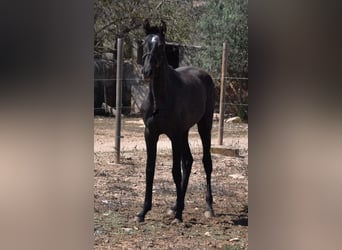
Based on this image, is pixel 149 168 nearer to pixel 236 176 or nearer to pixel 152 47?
pixel 236 176

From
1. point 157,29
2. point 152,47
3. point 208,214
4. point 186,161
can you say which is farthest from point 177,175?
point 157,29

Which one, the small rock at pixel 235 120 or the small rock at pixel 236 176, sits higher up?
the small rock at pixel 235 120

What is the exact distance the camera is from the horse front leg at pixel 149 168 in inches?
138

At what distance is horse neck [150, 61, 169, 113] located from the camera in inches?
139

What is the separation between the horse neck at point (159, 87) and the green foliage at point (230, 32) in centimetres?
29

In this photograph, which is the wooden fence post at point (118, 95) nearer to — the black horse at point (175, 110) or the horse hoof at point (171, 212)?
the black horse at point (175, 110)

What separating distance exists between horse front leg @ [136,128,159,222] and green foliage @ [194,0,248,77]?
0.67 metres

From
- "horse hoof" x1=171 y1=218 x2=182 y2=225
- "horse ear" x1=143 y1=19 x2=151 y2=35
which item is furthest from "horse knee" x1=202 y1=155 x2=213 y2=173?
"horse ear" x1=143 y1=19 x2=151 y2=35

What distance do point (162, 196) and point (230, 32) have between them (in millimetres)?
1170

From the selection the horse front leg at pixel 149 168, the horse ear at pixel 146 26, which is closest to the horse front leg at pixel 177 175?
the horse front leg at pixel 149 168

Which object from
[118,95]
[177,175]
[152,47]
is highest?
[152,47]

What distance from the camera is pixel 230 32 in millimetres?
3529

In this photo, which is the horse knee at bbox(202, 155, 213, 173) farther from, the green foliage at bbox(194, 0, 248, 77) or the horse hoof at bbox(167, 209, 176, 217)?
the green foliage at bbox(194, 0, 248, 77)
